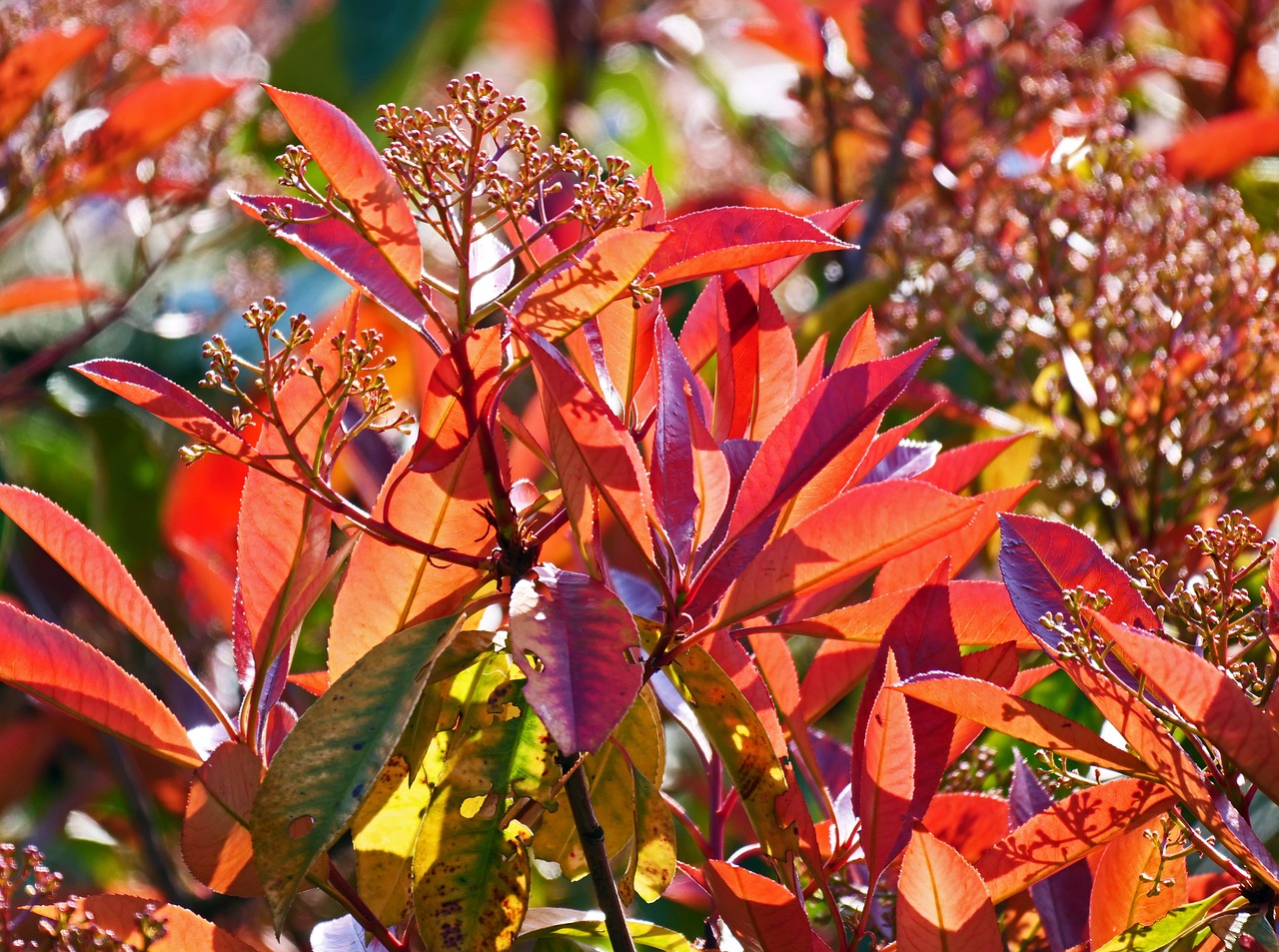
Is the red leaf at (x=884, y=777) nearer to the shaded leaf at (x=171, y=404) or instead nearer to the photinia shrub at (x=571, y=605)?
the photinia shrub at (x=571, y=605)

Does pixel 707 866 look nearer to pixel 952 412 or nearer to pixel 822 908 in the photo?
pixel 822 908

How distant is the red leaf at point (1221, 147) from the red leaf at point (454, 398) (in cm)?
132

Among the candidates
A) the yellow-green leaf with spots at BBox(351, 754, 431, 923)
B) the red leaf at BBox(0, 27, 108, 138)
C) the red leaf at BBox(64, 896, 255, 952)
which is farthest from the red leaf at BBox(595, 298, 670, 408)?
the red leaf at BBox(0, 27, 108, 138)

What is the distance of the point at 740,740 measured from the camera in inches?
25.3

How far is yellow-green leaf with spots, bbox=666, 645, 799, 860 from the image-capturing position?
637 millimetres

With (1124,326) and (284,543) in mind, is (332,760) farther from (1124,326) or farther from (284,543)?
(1124,326)

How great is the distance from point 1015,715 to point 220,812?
39 cm

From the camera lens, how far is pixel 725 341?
0.69 m

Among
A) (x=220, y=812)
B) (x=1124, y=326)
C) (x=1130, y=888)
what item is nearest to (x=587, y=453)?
(x=220, y=812)

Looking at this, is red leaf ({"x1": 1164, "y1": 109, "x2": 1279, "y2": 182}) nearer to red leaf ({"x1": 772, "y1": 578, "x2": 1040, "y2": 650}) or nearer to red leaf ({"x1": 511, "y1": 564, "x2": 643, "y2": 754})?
red leaf ({"x1": 772, "y1": 578, "x2": 1040, "y2": 650})

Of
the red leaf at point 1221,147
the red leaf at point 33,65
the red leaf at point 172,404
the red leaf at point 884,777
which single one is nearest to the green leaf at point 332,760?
the red leaf at point 172,404

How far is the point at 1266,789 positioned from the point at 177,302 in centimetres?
165

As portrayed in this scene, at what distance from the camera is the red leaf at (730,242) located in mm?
612

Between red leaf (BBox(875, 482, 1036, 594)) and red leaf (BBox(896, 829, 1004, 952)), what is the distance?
Answer: 18 cm
